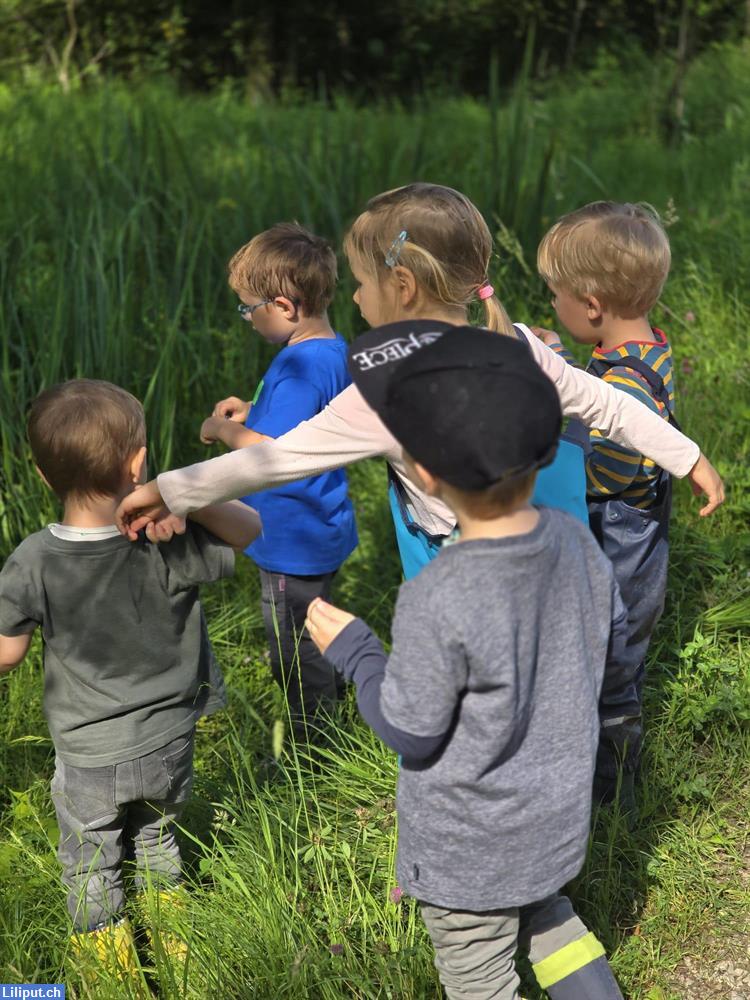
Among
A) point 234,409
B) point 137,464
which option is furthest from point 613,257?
point 137,464

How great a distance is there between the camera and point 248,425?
2.84m

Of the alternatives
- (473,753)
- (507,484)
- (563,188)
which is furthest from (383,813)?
(563,188)

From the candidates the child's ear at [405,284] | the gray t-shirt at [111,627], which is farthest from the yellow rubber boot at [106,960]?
the child's ear at [405,284]

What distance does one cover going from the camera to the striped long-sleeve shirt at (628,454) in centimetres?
236

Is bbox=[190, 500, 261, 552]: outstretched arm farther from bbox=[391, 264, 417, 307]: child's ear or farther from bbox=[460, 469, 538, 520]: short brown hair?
bbox=[460, 469, 538, 520]: short brown hair

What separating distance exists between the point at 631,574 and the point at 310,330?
1042 millimetres

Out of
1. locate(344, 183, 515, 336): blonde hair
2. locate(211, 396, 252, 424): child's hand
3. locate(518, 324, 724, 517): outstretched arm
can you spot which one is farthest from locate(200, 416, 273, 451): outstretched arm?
locate(518, 324, 724, 517): outstretched arm

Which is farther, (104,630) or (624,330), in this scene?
(624,330)

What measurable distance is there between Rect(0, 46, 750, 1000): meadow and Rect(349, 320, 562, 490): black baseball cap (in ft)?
2.10

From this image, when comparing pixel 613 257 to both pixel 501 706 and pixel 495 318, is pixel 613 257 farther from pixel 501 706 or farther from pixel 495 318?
pixel 501 706

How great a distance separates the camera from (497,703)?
4.98ft

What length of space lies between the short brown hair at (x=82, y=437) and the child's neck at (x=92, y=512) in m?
0.02

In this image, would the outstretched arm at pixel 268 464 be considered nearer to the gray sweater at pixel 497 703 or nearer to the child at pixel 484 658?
the child at pixel 484 658

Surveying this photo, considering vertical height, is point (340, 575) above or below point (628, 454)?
below
